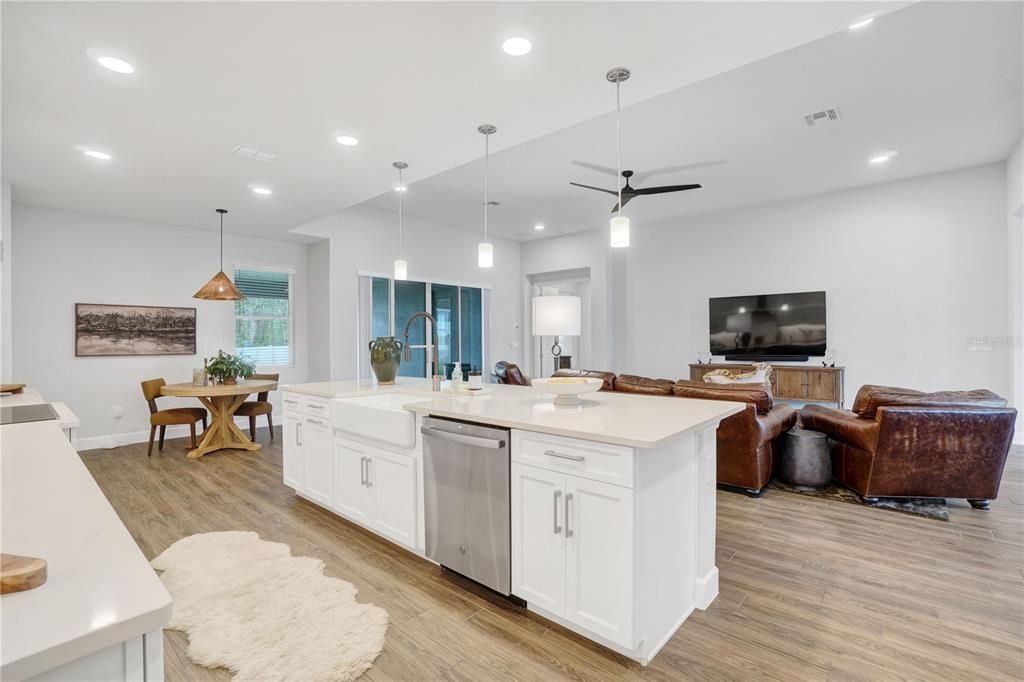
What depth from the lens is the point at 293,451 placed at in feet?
11.9

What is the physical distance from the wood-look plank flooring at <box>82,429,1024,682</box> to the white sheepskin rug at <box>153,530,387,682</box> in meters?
0.08

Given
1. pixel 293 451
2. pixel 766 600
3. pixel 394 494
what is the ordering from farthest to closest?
1. pixel 293 451
2. pixel 394 494
3. pixel 766 600

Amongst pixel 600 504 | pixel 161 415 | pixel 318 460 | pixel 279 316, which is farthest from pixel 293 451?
pixel 279 316

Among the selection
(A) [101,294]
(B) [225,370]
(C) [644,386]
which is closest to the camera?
(C) [644,386]

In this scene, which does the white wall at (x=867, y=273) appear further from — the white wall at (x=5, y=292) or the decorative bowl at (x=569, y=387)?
the white wall at (x=5, y=292)

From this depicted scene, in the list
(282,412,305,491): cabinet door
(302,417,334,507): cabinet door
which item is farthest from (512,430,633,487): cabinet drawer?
(282,412,305,491): cabinet door

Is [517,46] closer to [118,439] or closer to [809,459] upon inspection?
[809,459]

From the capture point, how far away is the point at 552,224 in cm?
773

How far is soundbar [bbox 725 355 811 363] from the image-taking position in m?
6.40

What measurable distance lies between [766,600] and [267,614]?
2238 mm

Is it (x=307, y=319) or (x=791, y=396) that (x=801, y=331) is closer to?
(x=791, y=396)

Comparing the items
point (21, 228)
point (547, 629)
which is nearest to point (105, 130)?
point (21, 228)

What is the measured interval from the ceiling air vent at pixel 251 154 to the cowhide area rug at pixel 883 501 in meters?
4.71

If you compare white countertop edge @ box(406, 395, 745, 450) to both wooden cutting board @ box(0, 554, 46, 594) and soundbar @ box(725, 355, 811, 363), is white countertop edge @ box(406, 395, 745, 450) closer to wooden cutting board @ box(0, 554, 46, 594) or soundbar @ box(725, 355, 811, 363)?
wooden cutting board @ box(0, 554, 46, 594)
